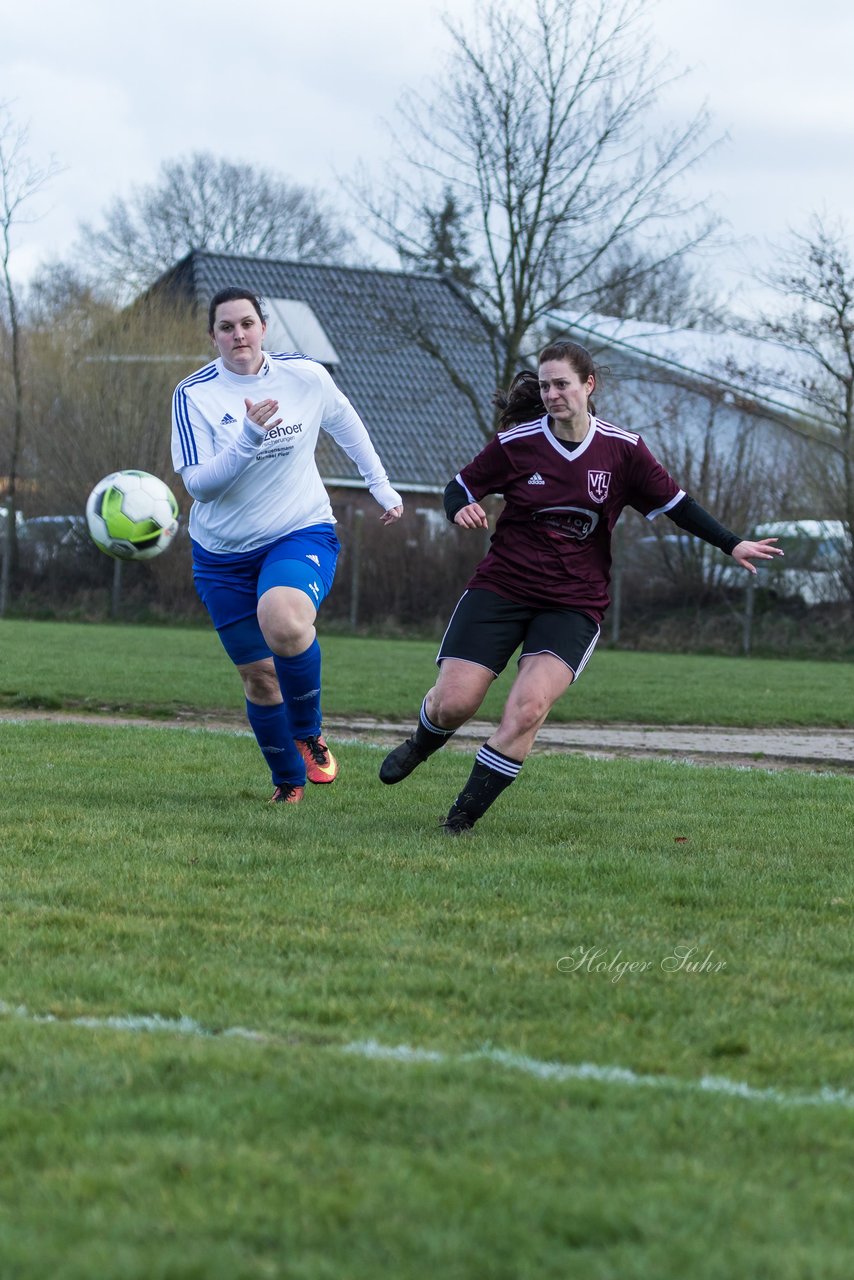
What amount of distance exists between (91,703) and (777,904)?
24.6 feet

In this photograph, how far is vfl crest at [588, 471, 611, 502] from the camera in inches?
233

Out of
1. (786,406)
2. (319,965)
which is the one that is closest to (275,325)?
(786,406)

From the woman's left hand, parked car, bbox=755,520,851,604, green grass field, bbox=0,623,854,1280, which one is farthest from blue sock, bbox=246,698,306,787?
parked car, bbox=755,520,851,604

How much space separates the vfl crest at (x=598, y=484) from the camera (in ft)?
19.4

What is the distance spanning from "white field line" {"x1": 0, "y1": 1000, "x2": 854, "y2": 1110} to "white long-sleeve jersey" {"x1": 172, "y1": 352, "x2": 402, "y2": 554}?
129 inches

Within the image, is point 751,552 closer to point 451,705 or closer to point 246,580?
point 451,705

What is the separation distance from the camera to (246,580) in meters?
6.50

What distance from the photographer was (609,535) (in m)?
6.23

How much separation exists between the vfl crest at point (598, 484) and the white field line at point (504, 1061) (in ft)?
10.6

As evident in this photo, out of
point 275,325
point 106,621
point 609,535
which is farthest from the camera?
point 275,325

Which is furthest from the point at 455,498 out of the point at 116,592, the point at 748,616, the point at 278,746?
the point at 116,592

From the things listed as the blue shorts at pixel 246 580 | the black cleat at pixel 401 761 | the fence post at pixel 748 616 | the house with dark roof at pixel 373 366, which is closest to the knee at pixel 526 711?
the black cleat at pixel 401 761

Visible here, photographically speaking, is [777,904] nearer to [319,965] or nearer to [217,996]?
[319,965]

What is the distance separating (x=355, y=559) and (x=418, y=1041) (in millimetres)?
21863
